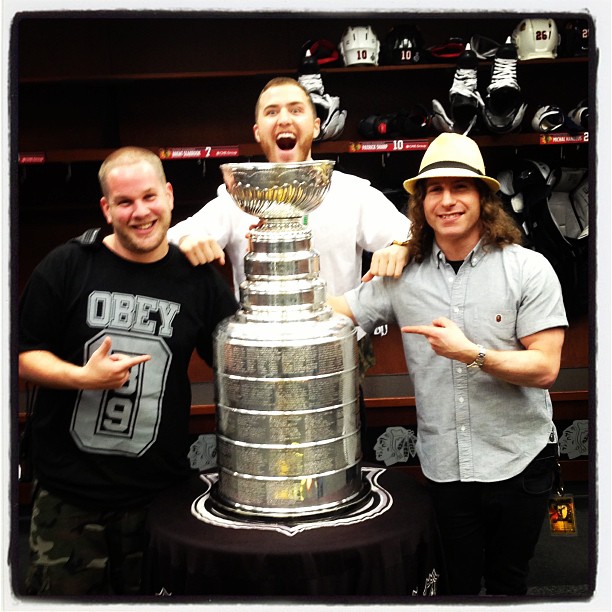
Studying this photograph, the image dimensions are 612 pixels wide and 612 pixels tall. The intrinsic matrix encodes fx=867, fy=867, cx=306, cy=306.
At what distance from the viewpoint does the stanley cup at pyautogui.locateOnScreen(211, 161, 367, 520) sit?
1.60 meters

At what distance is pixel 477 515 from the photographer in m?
1.85

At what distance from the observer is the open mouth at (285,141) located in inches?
Result: 83.1

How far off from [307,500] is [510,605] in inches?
18.3

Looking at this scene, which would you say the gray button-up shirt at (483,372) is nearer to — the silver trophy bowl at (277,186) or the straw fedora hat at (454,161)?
the straw fedora hat at (454,161)

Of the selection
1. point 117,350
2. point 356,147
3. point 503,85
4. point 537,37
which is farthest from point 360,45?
point 117,350

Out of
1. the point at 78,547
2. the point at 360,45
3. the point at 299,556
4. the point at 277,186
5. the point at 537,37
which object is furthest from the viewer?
the point at 360,45

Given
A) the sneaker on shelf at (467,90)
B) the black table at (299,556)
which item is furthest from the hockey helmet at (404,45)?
the black table at (299,556)

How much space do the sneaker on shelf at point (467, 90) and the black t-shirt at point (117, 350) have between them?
1.60 meters

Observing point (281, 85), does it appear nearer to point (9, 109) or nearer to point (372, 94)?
point (9, 109)

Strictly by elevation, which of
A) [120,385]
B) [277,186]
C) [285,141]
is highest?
[285,141]

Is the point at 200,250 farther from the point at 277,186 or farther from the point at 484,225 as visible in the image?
the point at 484,225

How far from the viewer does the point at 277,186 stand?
161 centimetres

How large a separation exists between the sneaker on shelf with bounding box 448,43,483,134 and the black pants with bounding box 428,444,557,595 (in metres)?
1.59

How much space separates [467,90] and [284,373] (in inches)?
72.6
